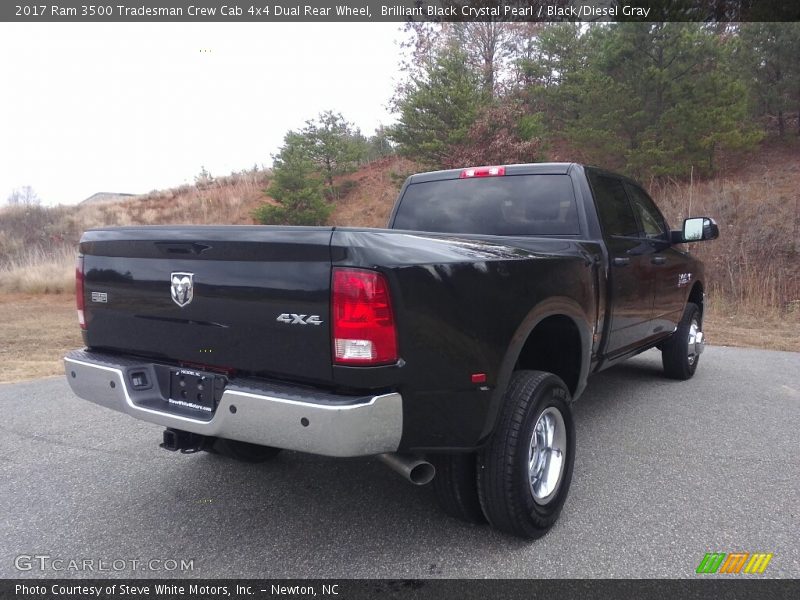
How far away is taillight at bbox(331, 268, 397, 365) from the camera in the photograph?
7.06ft

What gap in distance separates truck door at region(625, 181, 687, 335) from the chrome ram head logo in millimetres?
3490

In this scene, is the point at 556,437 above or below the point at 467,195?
below

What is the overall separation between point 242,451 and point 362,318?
6.02 ft

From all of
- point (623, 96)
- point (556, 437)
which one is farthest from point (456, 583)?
point (623, 96)

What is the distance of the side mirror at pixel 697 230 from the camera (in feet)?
16.0

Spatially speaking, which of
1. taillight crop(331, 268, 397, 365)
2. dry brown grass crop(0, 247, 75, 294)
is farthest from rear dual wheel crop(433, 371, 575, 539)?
dry brown grass crop(0, 247, 75, 294)

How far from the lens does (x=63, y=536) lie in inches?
113

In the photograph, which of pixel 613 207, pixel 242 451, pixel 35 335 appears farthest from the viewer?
pixel 35 335

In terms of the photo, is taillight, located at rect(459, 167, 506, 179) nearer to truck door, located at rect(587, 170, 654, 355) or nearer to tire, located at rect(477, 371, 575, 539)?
truck door, located at rect(587, 170, 654, 355)

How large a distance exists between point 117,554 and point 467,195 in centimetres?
314

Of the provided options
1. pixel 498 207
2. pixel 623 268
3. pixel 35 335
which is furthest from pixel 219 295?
pixel 35 335

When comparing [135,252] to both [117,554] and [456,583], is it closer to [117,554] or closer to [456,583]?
[117,554]

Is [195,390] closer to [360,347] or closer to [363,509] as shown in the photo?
[360,347]

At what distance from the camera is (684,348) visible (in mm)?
5738
